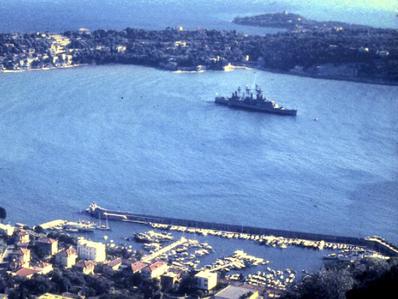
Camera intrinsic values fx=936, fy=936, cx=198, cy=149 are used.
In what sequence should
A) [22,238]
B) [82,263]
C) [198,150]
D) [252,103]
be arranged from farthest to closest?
[252,103]
[198,150]
[22,238]
[82,263]

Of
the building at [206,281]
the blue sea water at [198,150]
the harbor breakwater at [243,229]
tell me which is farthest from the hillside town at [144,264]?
the blue sea water at [198,150]

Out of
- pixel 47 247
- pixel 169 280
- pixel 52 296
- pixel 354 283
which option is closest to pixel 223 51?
pixel 47 247

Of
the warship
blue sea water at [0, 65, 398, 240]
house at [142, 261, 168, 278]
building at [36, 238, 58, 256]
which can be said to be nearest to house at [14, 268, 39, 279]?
building at [36, 238, 58, 256]

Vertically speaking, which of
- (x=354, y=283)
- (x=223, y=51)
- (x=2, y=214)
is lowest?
(x=2, y=214)

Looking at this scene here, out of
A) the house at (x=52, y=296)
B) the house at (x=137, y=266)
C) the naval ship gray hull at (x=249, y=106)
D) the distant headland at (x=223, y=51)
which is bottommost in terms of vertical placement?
the house at (x=52, y=296)

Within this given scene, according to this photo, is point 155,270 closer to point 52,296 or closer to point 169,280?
point 169,280

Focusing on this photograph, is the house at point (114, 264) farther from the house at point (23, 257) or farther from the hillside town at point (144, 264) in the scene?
the house at point (23, 257)
